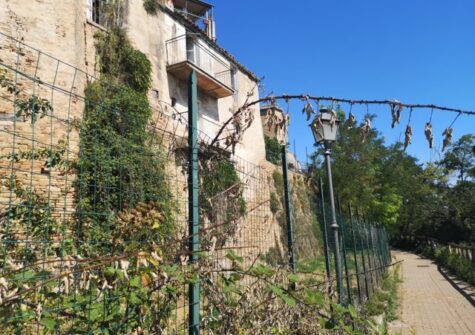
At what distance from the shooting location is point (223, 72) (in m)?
19.3

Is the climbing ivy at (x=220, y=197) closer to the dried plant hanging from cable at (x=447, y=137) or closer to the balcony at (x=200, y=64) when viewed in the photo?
the dried plant hanging from cable at (x=447, y=137)

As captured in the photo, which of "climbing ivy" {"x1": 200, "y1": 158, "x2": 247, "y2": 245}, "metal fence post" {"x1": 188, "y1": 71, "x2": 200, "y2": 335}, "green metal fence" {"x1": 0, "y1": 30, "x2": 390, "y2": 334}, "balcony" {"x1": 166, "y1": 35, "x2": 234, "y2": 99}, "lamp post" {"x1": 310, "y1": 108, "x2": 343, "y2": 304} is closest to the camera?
"green metal fence" {"x1": 0, "y1": 30, "x2": 390, "y2": 334}

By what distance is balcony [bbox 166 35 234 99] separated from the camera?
16266 mm

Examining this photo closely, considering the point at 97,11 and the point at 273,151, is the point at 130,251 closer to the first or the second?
the point at 97,11

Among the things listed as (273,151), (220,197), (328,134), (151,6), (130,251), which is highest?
(151,6)

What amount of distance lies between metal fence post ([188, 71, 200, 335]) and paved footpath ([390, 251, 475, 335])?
3.31 metres

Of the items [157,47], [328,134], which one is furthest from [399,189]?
[328,134]

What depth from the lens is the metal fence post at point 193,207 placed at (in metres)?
2.64

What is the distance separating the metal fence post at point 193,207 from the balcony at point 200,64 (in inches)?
516

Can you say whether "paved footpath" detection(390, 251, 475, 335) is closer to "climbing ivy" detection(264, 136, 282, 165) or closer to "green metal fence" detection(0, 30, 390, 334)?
"green metal fence" detection(0, 30, 390, 334)

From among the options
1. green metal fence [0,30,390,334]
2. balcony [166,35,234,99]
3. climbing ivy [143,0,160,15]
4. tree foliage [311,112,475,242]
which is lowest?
green metal fence [0,30,390,334]

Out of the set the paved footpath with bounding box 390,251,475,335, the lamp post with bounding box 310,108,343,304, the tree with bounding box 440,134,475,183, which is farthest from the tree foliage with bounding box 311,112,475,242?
the lamp post with bounding box 310,108,343,304

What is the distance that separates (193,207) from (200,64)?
15.5 metres

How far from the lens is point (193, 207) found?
110 inches
